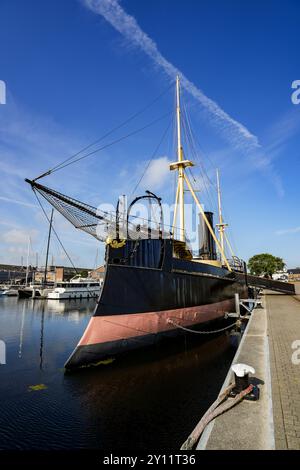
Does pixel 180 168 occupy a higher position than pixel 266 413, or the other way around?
pixel 180 168

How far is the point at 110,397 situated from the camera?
7.04 m

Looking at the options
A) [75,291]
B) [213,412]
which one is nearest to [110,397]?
[213,412]

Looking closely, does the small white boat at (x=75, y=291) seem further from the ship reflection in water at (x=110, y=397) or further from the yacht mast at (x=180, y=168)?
the ship reflection in water at (x=110, y=397)

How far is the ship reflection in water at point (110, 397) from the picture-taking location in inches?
206

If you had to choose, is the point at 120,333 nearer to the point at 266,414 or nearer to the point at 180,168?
the point at 266,414

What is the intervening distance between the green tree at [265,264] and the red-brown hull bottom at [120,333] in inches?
2715

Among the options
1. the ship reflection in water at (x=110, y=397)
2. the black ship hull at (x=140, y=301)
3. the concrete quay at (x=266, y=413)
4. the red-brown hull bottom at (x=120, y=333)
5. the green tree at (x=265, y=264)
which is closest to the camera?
the concrete quay at (x=266, y=413)

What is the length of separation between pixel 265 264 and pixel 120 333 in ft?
239

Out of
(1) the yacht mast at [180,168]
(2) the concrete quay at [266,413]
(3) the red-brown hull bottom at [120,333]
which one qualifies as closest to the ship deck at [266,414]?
(2) the concrete quay at [266,413]

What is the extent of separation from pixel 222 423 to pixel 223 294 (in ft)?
49.5

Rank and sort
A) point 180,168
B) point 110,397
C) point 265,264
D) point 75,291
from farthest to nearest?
1. point 265,264
2. point 75,291
3. point 180,168
4. point 110,397

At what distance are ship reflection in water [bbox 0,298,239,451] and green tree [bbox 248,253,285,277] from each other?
68.4 meters

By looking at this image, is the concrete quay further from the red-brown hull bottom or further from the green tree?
the green tree

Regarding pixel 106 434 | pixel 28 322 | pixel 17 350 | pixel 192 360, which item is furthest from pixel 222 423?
pixel 28 322
